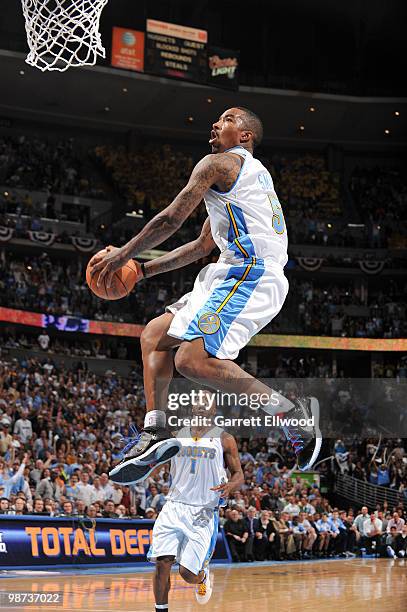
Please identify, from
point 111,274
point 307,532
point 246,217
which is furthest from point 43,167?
point 246,217

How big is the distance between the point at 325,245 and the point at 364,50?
8.11 meters

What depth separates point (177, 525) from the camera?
6988 millimetres

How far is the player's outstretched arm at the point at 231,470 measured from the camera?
24.2ft

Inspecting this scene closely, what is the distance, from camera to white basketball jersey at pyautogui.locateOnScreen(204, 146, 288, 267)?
15.5 feet

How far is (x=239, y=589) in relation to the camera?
35.3ft

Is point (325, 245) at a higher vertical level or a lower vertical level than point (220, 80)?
lower

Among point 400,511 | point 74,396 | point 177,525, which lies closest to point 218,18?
point 74,396

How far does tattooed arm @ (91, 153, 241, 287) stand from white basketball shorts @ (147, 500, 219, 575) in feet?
9.89

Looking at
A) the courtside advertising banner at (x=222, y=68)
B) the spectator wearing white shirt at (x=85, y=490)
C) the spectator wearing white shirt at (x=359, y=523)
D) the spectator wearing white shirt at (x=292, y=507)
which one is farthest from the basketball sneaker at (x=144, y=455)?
the courtside advertising banner at (x=222, y=68)

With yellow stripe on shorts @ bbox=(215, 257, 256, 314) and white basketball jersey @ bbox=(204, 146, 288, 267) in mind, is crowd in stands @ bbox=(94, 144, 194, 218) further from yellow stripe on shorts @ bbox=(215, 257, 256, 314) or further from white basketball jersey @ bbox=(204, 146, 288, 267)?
yellow stripe on shorts @ bbox=(215, 257, 256, 314)

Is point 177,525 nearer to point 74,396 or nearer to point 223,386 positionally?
point 223,386

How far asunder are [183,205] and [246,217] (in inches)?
15.2

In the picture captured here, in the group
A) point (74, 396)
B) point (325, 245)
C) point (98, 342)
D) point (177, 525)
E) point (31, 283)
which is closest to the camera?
point (177, 525)

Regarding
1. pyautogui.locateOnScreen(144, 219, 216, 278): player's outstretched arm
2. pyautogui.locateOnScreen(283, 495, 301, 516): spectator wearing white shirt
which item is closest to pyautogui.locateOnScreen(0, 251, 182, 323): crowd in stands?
pyautogui.locateOnScreen(283, 495, 301, 516): spectator wearing white shirt
